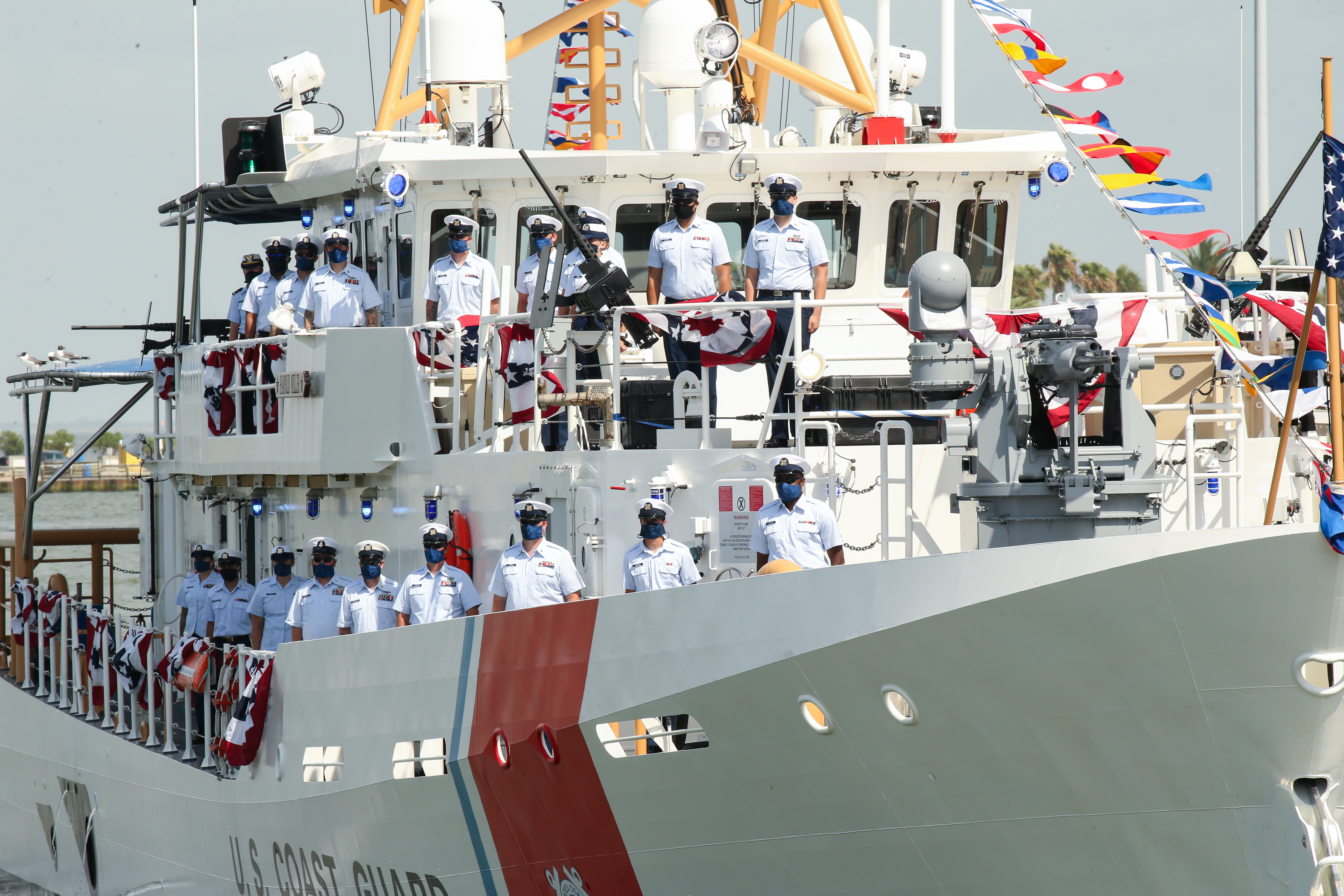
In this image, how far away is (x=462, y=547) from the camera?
953 cm

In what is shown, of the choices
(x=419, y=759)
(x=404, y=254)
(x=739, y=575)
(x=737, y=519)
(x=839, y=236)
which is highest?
(x=839, y=236)

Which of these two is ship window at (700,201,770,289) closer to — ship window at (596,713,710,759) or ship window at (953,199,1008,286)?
ship window at (953,199,1008,286)

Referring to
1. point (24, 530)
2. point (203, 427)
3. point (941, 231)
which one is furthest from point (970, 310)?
point (24, 530)

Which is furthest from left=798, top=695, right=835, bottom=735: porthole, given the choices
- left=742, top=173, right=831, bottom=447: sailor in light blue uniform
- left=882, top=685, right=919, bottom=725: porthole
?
left=742, top=173, right=831, bottom=447: sailor in light blue uniform

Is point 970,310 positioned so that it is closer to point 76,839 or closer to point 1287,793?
point 1287,793

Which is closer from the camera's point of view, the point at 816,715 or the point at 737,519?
the point at 816,715

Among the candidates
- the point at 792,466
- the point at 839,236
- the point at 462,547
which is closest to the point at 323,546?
the point at 462,547

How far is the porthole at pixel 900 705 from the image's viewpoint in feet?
21.7

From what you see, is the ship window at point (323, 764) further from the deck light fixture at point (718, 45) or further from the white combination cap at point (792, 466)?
the deck light fixture at point (718, 45)

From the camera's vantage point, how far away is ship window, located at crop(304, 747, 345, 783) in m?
9.23

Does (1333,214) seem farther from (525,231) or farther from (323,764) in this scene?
(323,764)

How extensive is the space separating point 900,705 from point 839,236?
4852 millimetres

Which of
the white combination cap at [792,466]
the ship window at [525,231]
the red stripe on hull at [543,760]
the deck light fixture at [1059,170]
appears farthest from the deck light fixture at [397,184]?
the deck light fixture at [1059,170]

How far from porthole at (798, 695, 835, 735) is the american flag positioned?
260 centimetres
